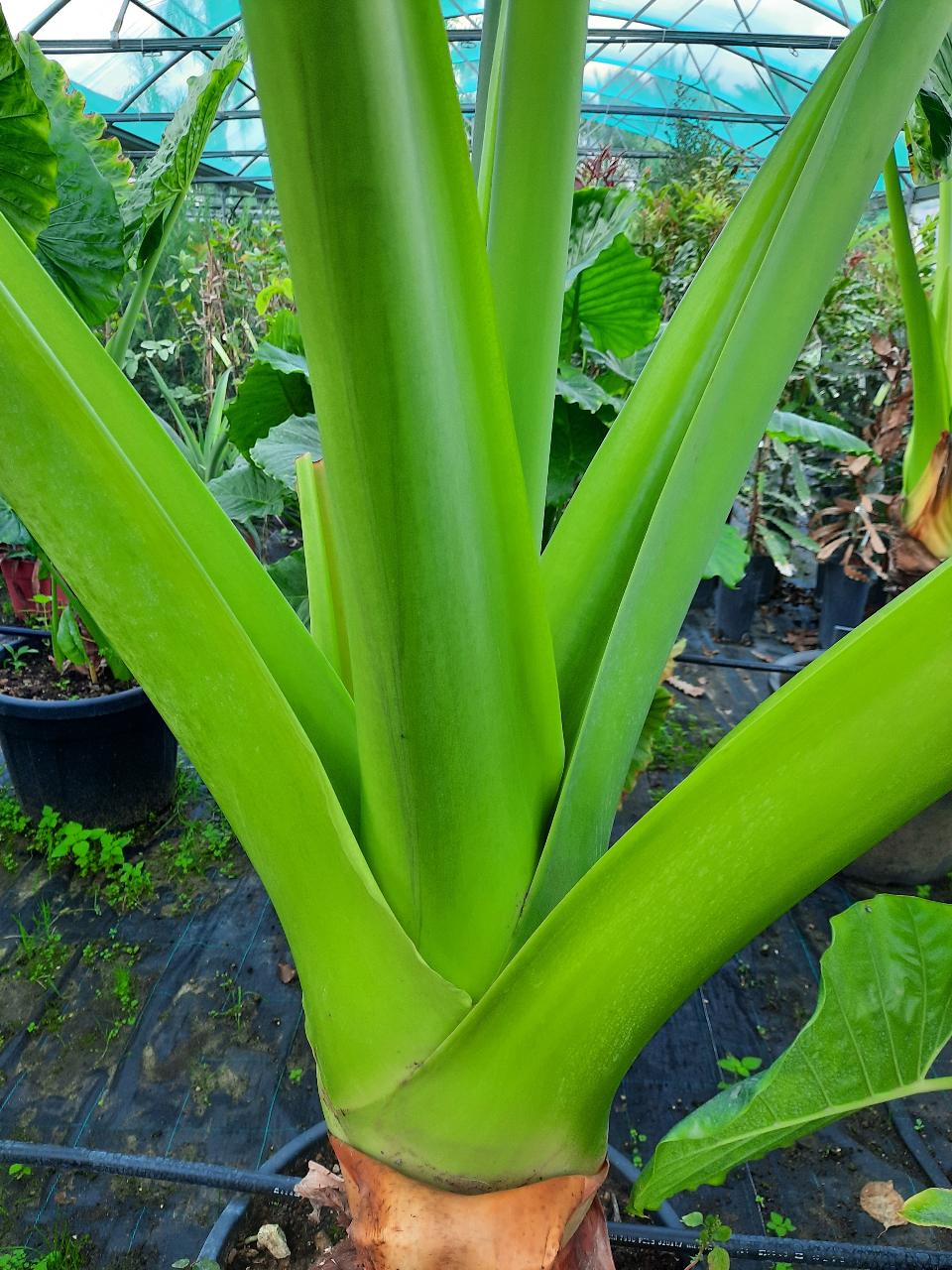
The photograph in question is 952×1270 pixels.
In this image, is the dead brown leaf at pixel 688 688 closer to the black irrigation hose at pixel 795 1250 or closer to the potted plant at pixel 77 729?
the potted plant at pixel 77 729

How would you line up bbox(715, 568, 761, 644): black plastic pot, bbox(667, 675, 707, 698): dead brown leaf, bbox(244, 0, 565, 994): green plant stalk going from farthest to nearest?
bbox(715, 568, 761, 644): black plastic pot, bbox(667, 675, 707, 698): dead brown leaf, bbox(244, 0, 565, 994): green plant stalk

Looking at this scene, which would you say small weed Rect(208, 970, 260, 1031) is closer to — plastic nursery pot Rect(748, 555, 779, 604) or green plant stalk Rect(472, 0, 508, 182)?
green plant stalk Rect(472, 0, 508, 182)

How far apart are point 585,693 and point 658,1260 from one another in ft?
1.74

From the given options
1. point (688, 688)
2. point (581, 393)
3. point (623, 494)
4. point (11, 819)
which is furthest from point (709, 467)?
point (688, 688)

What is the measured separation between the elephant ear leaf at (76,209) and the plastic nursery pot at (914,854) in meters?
1.58

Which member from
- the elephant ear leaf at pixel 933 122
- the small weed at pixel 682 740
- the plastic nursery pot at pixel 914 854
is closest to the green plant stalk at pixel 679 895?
the elephant ear leaf at pixel 933 122

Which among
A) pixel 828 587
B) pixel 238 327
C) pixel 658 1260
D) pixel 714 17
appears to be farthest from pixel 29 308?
pixel 714 17

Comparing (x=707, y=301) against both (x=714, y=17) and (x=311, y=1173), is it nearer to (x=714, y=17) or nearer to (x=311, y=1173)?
(x=311, y=1173)

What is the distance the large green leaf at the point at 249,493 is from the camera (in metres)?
1.81

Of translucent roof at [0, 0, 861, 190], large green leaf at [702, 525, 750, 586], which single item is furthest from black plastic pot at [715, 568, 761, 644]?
translucent roof at [0, 0, 861, 190]

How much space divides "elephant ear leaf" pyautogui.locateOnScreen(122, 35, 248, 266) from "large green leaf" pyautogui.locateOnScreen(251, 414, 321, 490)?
35cm

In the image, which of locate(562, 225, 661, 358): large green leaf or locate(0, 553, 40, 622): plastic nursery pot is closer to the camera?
locate(562, 225, 661, 358): large green leaf

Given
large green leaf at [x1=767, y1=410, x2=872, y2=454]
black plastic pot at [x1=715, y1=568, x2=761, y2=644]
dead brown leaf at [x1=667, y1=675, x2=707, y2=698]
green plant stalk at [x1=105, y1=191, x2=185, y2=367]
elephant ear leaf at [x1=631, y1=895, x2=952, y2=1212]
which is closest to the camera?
elephant ear leaf at [x1=631, y1=895, x2=952, y2=1212]

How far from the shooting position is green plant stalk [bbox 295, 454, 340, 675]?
0.55 metres
